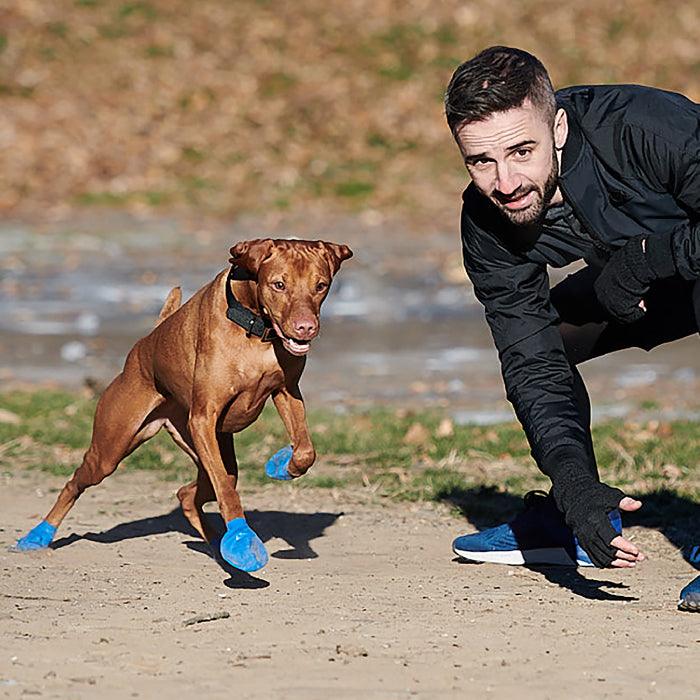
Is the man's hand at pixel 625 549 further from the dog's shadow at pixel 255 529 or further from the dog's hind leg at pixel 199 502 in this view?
the dog's hind leg at pixel 199 502

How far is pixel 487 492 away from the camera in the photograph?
288 inches

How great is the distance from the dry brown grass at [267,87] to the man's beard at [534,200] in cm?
1165

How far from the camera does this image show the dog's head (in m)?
5.23

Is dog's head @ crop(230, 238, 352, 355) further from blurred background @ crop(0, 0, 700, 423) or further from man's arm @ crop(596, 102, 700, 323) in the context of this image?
blurred background @ crop(0, 0, 700, 423)

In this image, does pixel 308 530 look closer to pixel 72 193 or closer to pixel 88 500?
pixel 88 500

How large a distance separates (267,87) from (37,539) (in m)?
14.7

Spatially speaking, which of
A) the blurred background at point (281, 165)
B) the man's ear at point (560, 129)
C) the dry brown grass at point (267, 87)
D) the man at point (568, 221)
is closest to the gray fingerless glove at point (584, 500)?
the man at point (568, 221)

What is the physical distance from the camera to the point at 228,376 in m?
5.53

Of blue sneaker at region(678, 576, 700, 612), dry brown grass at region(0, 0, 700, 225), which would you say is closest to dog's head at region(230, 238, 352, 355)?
blue sneaker at region(678, 576, 700, 612)

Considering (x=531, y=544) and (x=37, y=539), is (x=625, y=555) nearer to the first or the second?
(x=531, y=544)

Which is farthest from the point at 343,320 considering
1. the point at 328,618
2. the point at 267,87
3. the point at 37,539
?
the point at 267,87

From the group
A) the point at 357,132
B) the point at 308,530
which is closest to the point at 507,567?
the point at 308,530

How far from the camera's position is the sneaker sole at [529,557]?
5.93 m

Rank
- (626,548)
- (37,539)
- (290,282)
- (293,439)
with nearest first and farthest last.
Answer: (626,548), (290,282), (293,439), (37,539)
